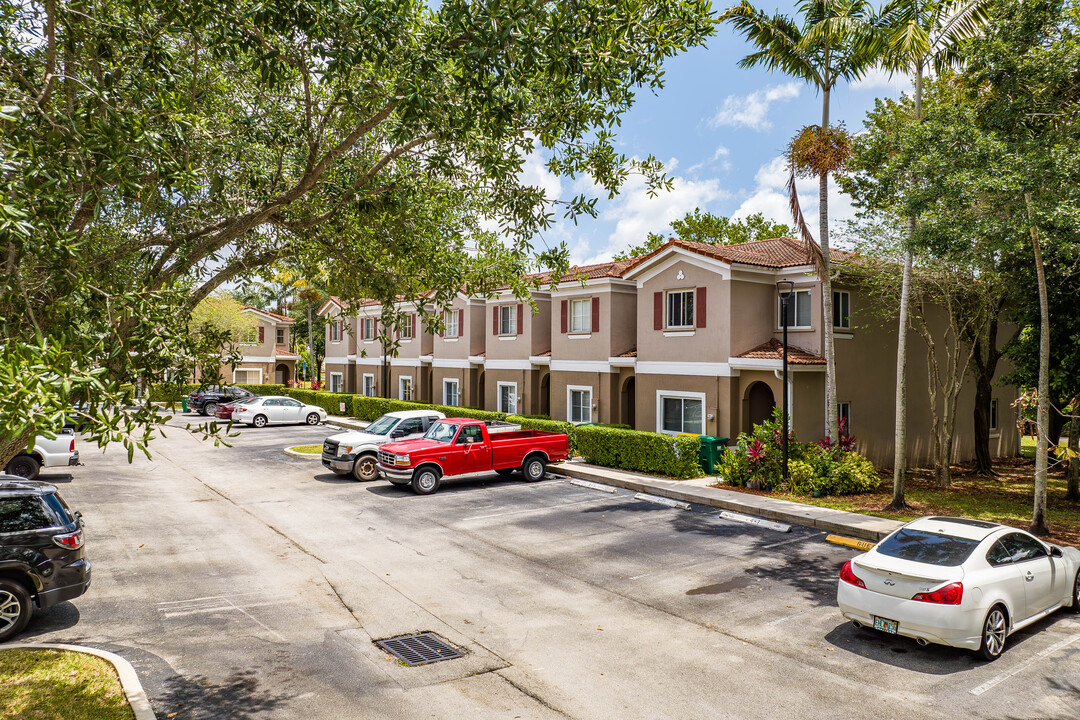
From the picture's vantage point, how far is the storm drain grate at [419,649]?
28.1 ft

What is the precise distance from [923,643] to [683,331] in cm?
1548

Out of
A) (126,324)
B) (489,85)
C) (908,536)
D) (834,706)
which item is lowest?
(834,706)

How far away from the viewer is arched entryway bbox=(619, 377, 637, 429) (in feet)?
90.2

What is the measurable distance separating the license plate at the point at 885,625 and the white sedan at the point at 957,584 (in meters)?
0.01

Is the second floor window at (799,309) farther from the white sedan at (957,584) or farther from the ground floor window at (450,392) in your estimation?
the ground floor window at (450,392)

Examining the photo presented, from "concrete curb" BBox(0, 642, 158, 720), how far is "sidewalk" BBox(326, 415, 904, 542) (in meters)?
12.9

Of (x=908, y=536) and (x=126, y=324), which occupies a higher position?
(x=126, y=324)

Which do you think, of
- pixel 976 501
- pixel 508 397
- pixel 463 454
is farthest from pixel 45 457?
pixel 976 501

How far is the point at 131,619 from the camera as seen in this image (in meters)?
9.78

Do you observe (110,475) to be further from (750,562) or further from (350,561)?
(750,562)

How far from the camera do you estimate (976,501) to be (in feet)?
62.3

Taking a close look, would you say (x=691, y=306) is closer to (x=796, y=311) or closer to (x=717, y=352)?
(x=717, y=352)

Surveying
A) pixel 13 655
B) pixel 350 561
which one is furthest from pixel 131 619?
pixel 350 561

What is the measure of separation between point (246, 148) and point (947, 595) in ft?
34.5
